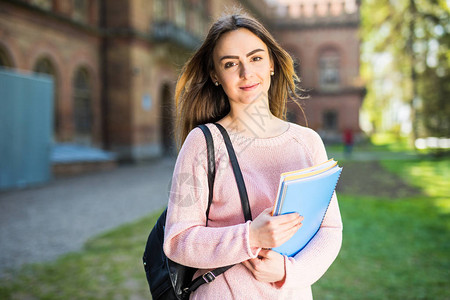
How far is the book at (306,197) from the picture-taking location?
1298mm

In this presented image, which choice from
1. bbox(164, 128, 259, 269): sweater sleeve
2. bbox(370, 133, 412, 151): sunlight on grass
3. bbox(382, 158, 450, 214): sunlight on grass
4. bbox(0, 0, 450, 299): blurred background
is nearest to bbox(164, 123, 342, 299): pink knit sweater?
bbox(164, 128, 259, 269): sweater sleeve

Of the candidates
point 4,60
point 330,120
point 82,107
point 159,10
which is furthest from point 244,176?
point 330,120

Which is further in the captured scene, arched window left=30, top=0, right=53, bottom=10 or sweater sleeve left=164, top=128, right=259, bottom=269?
arched window left=30, top=0, right=53, bottom=10

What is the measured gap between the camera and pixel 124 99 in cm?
1719

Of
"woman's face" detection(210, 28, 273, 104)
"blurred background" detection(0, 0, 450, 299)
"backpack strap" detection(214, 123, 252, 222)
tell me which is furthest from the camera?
"blurred background" detection(0, 0, 450, 299)

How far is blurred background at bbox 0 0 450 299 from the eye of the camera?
177 inches

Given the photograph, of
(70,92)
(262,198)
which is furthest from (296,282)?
(70,92)

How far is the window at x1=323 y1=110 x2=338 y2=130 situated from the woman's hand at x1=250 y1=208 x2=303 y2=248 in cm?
3358

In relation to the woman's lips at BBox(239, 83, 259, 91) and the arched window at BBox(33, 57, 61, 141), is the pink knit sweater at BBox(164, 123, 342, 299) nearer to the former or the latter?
the woman's lips at BBox(239, 83, 259, 91)

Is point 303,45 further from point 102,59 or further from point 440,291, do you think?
point 440,291

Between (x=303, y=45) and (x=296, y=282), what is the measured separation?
115 feet

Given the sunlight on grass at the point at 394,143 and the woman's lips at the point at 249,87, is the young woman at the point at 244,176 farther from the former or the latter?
the sunlight on grass at the point at 394,143

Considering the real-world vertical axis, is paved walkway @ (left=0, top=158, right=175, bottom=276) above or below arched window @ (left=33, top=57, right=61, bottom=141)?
below

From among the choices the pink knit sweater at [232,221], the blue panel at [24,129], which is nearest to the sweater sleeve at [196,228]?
the pink knit sweater at [232,221]
